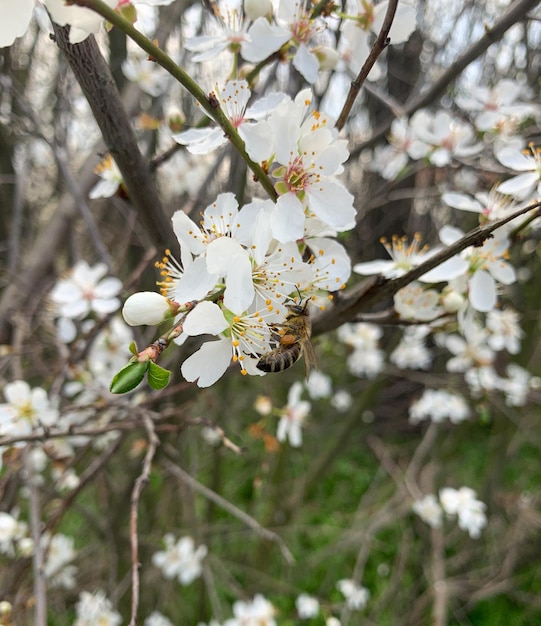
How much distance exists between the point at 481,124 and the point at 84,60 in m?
1.36

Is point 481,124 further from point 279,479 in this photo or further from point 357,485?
point 357,485

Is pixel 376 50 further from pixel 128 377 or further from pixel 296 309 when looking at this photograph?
pixel 128 377

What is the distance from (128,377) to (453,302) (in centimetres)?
69

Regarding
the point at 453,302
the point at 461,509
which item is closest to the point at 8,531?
the point at 453,302

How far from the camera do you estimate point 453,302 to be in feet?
3.37

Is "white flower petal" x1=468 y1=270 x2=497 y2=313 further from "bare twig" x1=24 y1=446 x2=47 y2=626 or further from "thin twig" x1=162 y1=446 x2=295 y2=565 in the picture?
"bare twig" x1=24 y1=446 x2=47 y2=626

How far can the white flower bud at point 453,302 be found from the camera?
3.37ft

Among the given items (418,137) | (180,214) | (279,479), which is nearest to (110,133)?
(180,214)

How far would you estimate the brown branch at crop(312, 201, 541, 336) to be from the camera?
0.75 m

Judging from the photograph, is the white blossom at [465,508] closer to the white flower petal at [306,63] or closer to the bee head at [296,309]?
the bee head at [296,309]

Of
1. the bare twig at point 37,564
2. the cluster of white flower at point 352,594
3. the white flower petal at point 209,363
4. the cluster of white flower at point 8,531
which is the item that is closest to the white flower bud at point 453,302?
the white flower petal at point 209,363

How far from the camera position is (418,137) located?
163cm

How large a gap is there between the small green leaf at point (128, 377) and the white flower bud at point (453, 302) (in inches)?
25.9

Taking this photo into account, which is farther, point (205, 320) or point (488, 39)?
point (488, 39)
